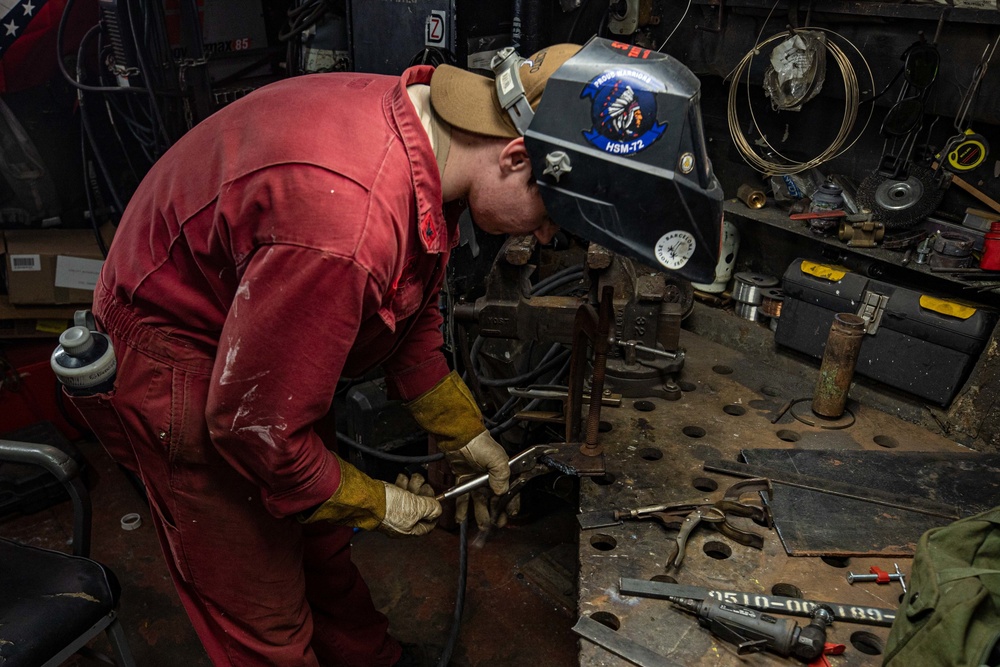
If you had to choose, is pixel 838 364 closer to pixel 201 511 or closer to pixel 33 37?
pixel 201 511

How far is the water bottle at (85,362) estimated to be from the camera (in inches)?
56.4

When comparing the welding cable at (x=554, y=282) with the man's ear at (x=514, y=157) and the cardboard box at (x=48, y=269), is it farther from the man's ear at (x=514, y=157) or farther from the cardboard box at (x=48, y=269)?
the cardboard box at (x=48, y=269)

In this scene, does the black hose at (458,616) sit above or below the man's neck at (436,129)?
below

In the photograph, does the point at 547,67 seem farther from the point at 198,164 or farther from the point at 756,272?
the point at 756,272

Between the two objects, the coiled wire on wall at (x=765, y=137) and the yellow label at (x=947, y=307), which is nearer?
the yellow label at (x=947, y=307)

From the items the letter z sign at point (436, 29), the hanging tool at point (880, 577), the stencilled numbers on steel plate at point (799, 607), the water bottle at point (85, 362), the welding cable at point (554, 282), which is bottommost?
the welding cable at point (554, 282)

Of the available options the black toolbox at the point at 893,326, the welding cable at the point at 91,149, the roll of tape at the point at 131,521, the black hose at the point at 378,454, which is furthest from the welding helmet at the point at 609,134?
the welding cable at the point at 91,149

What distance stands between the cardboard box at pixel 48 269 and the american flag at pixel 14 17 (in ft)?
2.75

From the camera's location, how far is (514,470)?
6.81ft

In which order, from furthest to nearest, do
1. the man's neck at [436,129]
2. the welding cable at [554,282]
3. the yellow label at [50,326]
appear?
the yellow label at [50,326] → the welding cable at [554,282] → the man's neck at [436,129]

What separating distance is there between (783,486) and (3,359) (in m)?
3.34

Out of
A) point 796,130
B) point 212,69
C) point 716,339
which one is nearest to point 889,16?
point 796,130

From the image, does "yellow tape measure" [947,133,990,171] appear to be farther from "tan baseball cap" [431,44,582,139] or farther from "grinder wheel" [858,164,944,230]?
"tan baseball cap" [431,44,582,139]

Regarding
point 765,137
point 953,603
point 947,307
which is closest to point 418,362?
point 953,603
